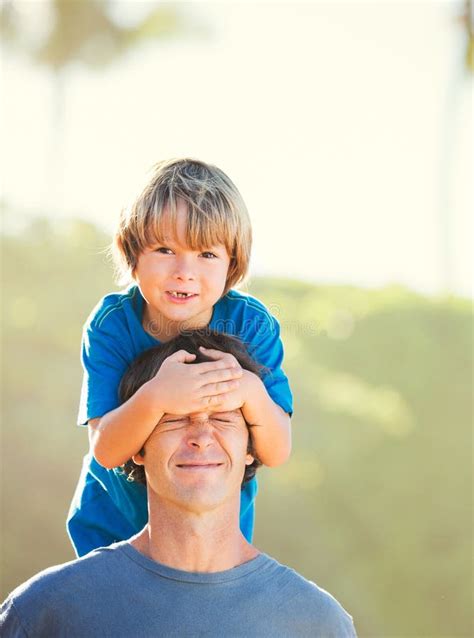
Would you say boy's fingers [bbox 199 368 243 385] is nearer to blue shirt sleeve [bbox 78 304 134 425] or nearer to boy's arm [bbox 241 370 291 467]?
boy's arm [bbox 241 370 291 467]

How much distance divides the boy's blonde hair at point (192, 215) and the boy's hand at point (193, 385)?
1.56ft

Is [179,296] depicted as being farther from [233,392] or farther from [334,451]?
[334,451]

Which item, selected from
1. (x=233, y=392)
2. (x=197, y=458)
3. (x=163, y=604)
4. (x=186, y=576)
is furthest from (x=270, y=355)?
(x=163, y=604)

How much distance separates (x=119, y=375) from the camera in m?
3.48

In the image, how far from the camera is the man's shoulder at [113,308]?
3576 mm

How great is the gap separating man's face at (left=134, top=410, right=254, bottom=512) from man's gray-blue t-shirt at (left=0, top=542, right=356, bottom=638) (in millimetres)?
226

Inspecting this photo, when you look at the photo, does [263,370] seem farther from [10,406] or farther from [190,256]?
[10,406]

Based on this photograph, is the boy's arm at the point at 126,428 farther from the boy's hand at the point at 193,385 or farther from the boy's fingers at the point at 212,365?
the boy's fingers at the point at 212,365

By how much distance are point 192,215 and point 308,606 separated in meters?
1.31

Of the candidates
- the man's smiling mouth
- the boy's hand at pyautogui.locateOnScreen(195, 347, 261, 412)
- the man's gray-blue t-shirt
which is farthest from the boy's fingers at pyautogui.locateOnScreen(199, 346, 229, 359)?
the man's gray-blue t-shirt

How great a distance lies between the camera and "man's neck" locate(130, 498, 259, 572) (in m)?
3.13

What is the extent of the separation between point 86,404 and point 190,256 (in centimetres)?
63

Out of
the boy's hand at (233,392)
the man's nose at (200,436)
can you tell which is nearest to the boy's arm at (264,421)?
the boy's hand at (233,392)

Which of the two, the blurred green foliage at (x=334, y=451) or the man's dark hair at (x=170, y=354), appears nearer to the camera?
the man's dark hair at (x=170, y=354)
